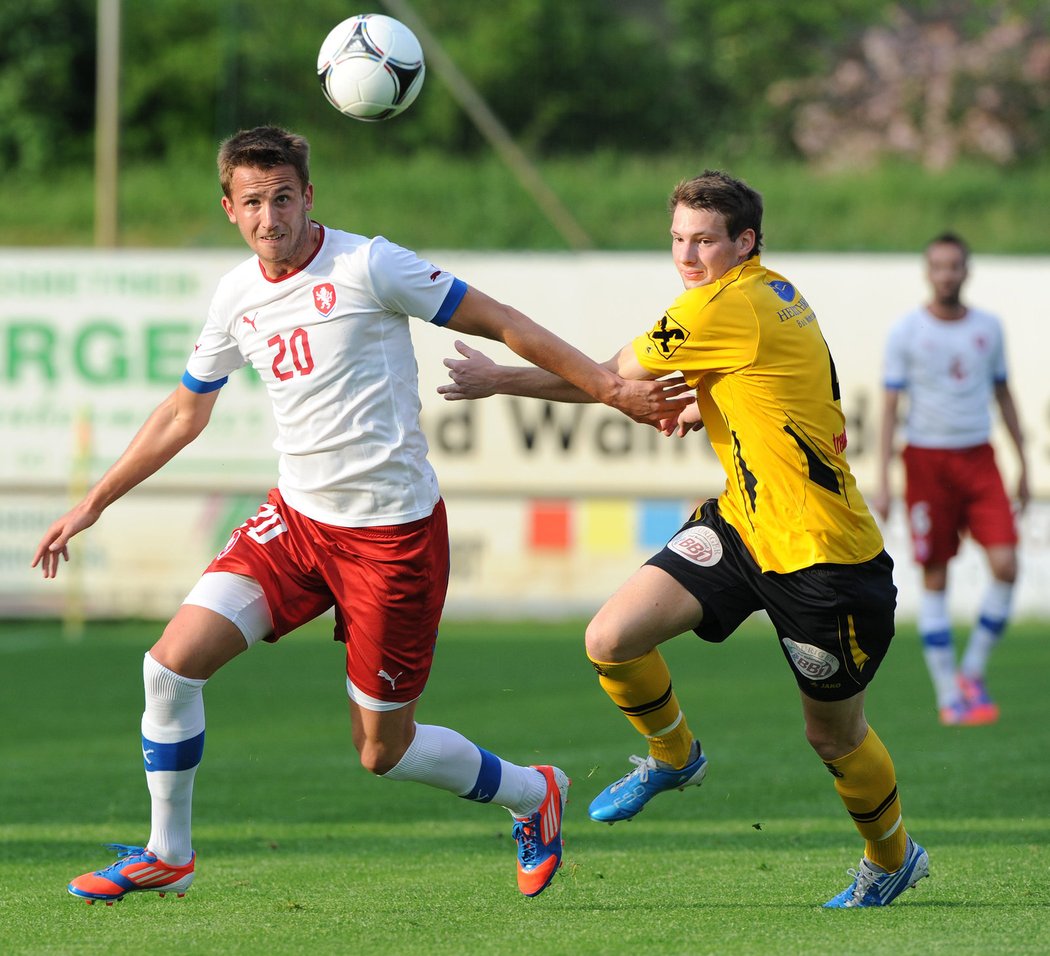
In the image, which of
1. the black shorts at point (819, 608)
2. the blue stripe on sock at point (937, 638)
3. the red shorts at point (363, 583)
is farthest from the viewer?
the blue stripe on sock at point (937, 638)

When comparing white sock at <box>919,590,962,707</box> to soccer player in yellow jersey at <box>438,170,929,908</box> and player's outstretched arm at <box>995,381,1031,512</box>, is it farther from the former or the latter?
soccer player in yellow jersey at <box>438,170,929,908</box>

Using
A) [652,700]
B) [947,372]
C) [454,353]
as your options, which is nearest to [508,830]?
[652,700]

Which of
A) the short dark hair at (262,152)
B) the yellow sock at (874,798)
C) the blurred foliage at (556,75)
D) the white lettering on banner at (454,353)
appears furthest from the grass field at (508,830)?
the blurred foliage at (556,75)

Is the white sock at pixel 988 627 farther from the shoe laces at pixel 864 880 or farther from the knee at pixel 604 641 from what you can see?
the knee at pixel 604 641

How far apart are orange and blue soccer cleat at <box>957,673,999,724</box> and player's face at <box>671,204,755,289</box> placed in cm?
512

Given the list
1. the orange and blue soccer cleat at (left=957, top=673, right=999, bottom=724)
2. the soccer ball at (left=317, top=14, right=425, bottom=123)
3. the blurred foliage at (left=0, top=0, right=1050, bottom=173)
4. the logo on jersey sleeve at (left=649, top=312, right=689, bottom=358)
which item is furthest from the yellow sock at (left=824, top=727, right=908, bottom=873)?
the blurred foliage at (left=0, top=0, right=1050, bottom=173)

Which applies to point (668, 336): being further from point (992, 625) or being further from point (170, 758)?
A: point (992, 625)

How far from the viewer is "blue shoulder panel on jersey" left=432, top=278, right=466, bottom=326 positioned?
543cm

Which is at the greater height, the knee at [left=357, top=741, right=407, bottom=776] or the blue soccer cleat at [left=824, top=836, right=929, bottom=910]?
the knee at [left=357, top=741, right=407, bottom=776]

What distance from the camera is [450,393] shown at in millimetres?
5578

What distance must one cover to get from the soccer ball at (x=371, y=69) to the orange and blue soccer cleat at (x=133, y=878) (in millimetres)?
2560

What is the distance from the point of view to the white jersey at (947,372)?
10.2 meters

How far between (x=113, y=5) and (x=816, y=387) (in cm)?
1495

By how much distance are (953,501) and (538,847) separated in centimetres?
512
